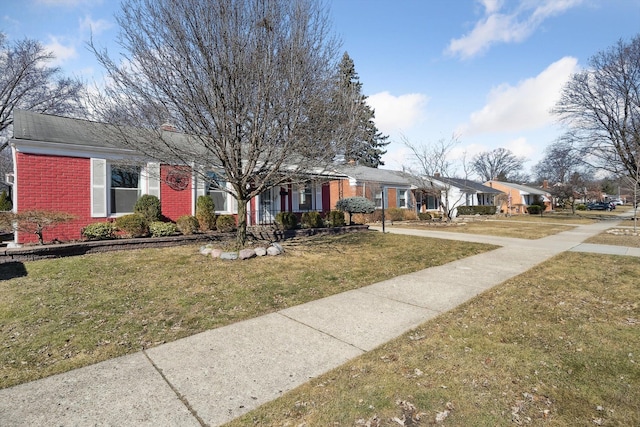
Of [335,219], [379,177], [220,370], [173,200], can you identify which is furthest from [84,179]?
[379,177]

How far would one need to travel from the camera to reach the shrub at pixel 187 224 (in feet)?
36.9

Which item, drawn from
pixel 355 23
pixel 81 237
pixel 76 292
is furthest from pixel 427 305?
pixel 81 237

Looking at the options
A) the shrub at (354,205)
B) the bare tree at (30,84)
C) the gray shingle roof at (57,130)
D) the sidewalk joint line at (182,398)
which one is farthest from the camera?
the bare tree at (30,84)

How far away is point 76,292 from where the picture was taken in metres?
5.59

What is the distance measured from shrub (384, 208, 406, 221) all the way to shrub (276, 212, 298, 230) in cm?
1349

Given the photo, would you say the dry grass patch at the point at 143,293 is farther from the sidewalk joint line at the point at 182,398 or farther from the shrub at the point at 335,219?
the shrub at the point at 335,219

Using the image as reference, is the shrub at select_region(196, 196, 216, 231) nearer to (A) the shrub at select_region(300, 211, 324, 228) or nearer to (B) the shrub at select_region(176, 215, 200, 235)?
(B) the shrub at select_region(176, 215, 200, 235)

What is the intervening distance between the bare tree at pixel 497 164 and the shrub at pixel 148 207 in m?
71.7

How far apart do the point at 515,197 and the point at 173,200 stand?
52170 mm

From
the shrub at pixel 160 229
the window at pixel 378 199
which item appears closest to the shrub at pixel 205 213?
the shrub at pixel 160 229

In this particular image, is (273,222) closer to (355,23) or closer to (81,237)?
(81,237)

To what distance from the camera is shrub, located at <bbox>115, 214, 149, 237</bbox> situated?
1023 cm

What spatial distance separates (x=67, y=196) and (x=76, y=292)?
640cm

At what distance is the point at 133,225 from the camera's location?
1027cm
